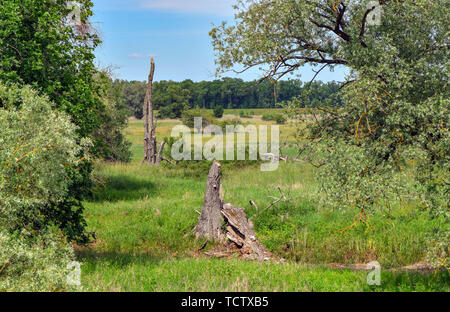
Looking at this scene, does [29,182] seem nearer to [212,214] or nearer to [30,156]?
[30,156]

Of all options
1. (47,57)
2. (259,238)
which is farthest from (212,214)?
(47,57)

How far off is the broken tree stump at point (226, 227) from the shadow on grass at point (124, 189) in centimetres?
798

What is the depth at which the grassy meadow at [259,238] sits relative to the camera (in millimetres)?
12211

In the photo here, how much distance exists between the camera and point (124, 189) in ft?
96.2

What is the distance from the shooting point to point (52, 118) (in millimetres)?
10070

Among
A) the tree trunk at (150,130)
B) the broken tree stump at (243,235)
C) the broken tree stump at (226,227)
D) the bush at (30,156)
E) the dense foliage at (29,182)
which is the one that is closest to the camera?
the dense foliage at (29,182)

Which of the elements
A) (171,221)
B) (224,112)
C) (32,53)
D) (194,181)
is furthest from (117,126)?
(224,112)

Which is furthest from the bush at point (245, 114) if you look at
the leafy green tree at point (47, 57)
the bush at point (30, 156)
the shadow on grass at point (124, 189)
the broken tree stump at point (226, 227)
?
the bush at point (30, 156)

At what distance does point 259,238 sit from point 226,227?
1523mm

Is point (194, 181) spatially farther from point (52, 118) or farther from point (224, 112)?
point (224, 112)

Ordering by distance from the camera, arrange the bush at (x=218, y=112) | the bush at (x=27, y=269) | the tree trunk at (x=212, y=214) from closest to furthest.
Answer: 1. the bush at (x=27, y=269)
2. the tree trunk at (x=212, y=214)
3. the bush at (x=218, y=112)

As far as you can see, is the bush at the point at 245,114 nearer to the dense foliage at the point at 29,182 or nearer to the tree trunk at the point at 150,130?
the tree trunk at the point at 150,130

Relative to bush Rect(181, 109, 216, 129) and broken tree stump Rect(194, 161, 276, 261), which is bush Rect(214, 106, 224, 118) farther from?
broken tree stump Rect(194, 161, 276, 261)

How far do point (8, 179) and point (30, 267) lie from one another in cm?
187
